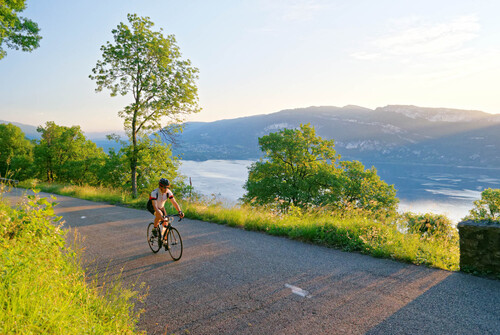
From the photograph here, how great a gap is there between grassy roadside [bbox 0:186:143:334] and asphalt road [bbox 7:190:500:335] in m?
0.78

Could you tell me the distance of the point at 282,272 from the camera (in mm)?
6133

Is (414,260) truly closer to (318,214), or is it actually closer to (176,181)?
(318,214)

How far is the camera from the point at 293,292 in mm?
5184

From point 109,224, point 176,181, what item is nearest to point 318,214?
point 109,224

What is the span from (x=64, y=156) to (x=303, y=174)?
36.5m

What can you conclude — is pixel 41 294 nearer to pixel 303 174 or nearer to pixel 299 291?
pixel 299 291

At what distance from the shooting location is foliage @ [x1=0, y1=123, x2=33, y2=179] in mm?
48375

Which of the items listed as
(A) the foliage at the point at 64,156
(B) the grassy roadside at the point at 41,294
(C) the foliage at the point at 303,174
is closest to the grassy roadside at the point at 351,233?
(B) the grassy roadside at the point at 41,294

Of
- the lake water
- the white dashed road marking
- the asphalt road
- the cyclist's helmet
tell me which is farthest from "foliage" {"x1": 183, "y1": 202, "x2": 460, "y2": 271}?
the lake water

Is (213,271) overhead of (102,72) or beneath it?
beneath

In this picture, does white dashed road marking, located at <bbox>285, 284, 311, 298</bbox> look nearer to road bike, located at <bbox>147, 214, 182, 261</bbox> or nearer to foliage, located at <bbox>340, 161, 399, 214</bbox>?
road bike, located at <bbox>147, 214, 182, 261</bbox>

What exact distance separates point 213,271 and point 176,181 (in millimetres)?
27182

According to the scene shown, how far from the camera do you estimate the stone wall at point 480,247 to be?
5586 millimetres

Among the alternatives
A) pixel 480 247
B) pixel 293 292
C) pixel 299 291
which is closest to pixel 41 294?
pixel 293 292
